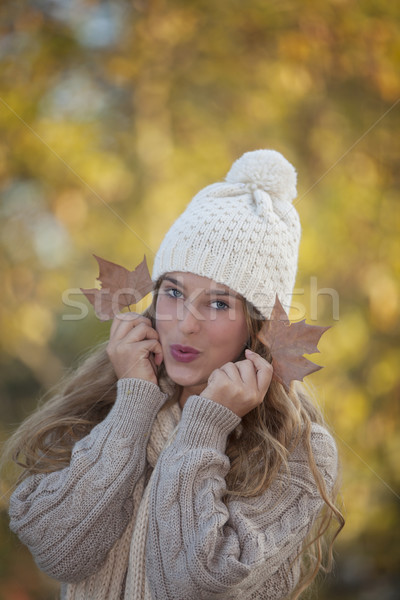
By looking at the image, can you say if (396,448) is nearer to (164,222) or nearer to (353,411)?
(353,411)

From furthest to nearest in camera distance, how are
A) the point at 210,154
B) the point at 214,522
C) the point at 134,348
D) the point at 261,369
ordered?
the point at 210,154
the point at 134,348
the point at 261,369
the point at 214,522

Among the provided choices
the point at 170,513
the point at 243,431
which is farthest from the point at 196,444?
the point at 243,431

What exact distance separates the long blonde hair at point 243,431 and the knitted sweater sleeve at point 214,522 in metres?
0.06

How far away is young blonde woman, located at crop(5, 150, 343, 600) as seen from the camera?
1.48 m

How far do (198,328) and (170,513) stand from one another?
1.72 feet

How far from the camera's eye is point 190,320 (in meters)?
1.70

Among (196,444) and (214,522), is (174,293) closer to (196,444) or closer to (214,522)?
(196,444)

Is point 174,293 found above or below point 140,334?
above

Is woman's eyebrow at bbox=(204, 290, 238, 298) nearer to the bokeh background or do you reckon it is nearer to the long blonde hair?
the long blonde hair

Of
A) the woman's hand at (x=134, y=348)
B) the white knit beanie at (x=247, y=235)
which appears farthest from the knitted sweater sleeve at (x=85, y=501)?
the white knit beanie at (x=247, y=235)

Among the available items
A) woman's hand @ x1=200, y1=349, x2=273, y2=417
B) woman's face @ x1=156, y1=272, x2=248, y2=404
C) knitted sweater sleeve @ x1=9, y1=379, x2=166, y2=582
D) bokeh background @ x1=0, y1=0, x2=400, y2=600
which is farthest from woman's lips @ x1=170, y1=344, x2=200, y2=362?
bokeh background @ x1=0, y1=0, x2=400, y2=600

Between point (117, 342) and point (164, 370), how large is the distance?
0.75 feet

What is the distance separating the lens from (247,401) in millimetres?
1604

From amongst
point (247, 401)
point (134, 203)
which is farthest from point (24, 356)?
point (247, 401)
